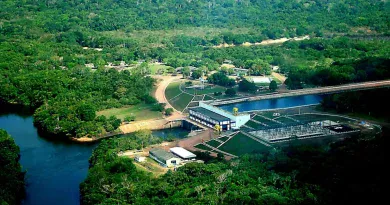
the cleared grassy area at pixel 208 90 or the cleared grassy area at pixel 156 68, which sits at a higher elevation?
the cleared grassy area at pixel 156 68

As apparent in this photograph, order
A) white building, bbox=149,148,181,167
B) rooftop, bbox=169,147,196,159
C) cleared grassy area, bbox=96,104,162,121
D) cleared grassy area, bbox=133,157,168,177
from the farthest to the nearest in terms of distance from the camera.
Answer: cleared grassy area, bbox=96,104,162,121 → rooftop, bbox=169,147,196,159 → white building, bbox=149,148,181,167 → cleared grassy area, bbox=133,157,168,177

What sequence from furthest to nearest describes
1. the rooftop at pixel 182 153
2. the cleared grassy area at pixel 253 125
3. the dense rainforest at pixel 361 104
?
the dense rainforest at pixel 361 104, the cleared grassy area at pixel 253 125, the rooftop at pixel 182 153

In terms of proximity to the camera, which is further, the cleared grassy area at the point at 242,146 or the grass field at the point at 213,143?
the grass field at the point at 213,143

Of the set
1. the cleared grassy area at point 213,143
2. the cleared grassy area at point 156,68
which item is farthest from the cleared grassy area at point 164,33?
the cleared grassy area at point 213,143

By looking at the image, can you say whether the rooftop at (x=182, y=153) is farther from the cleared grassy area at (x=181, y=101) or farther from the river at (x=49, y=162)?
the cleared grassy area at (x=181, y=101)

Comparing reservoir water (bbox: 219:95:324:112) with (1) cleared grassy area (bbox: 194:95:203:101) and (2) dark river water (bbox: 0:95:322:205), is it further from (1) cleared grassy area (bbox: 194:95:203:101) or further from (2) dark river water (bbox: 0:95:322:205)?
(1) cleared grassy area (bbox: 194:95:203:101)

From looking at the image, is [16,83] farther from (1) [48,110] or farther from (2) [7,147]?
(2) [7,147]

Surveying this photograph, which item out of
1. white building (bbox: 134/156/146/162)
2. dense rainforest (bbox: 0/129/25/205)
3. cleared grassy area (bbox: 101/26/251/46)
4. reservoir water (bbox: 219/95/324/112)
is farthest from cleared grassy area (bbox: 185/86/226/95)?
cleared grassy area (bbox: 101/26/251/46)
